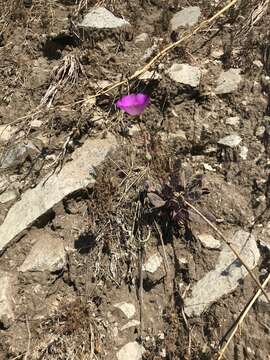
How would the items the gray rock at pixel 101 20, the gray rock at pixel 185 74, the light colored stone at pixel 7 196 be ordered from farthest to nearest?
the gray rock at pixel 101 20 < the gray rock at pixel 185 74 < the light colored stone at pixel 7 196

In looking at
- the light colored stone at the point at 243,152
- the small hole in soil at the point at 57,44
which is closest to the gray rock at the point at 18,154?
the small hole in soil at the point at 57,44

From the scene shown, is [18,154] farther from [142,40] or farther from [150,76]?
[142,40]

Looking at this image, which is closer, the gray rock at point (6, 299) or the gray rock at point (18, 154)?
the gray rock at point (6, 299)

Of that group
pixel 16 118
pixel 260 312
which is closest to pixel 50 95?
pixel 16 118

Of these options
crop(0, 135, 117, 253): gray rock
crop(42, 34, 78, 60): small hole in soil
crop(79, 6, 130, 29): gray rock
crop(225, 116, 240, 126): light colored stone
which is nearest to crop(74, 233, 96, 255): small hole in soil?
crop(0, 135, 117, 253): gray rock

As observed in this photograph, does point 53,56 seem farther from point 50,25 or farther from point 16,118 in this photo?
point 16,118

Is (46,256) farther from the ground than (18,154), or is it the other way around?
(18,154)

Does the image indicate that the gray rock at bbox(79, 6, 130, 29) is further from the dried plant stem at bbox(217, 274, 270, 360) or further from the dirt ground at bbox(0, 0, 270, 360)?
the dried plant stem at bbox(217, 274, 270, 360)

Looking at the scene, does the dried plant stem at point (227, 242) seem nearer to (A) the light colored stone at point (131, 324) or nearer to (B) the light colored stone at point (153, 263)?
(B) the light colored stone at point (153, 263)

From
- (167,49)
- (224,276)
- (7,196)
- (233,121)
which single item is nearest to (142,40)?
(167,49)
